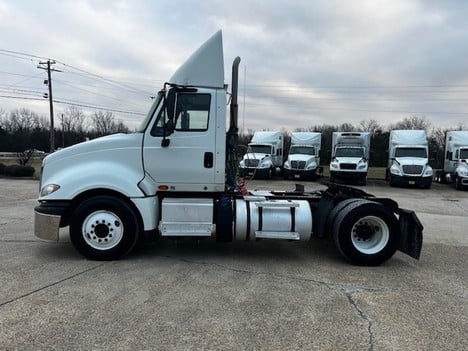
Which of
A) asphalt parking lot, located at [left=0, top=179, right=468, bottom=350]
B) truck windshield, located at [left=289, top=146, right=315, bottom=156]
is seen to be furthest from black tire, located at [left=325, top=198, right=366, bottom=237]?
truck windshield, located at [left=289, top=146, right=315, bottom=156]

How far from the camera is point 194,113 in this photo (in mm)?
6305

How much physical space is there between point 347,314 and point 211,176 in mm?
2984

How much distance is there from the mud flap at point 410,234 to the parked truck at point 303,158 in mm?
19532

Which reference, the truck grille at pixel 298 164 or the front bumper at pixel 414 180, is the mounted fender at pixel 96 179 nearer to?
the front bumper at pixel 414 180

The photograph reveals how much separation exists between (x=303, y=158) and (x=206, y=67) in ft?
67.1

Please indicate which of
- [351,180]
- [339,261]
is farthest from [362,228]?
[351,180]

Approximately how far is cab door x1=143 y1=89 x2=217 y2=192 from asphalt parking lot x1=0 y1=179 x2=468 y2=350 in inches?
56.3

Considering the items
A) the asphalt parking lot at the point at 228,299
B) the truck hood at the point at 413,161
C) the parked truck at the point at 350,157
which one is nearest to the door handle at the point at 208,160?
the asphalt parking lot at the point at 228,299

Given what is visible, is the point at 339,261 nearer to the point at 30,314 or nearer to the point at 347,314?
the point at 347,314

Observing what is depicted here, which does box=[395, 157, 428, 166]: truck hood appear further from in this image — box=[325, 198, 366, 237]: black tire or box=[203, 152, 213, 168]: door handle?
box=[203, 152, 213, 168]: door handle

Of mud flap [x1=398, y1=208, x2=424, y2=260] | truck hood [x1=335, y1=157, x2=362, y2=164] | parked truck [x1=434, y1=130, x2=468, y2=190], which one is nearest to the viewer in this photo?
mud flap [x1=398, y1=208, x2=424, y2=260]

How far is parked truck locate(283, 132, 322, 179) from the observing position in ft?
85.2

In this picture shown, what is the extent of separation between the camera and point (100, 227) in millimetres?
6148

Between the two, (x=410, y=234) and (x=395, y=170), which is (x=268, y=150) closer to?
(x=395, y=170)
